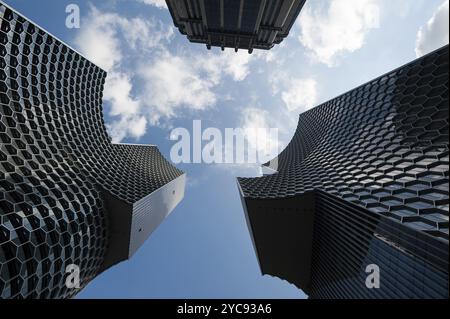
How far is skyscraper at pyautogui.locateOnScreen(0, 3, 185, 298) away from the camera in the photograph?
38.8 meters

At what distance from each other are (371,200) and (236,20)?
66668 millimetres

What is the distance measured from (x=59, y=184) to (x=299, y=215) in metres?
52.1

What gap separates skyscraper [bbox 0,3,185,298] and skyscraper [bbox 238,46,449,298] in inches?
1369

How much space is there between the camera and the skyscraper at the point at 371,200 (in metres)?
27.2

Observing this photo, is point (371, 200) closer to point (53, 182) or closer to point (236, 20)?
point (53, 182)

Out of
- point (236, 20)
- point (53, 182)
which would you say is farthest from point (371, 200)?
point (236, 20)

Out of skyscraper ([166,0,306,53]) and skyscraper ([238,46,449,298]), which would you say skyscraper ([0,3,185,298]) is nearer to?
skyscraper ([238,46,449,298])

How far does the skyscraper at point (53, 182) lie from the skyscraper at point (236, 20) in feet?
116

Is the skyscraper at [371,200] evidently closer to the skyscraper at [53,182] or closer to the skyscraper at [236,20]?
the skyscraper at [236,20]

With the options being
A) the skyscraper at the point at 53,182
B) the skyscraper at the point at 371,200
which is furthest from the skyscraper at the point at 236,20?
the skyscraper at the point at 53,182

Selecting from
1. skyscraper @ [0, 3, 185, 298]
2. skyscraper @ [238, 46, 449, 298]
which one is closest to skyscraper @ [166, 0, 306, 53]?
skyscraper @ [238, 46, 449, 298]

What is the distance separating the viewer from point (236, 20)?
77250mm

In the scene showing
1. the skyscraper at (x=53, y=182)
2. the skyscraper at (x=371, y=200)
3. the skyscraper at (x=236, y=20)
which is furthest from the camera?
the skyscraper at (x=236, y=20)
